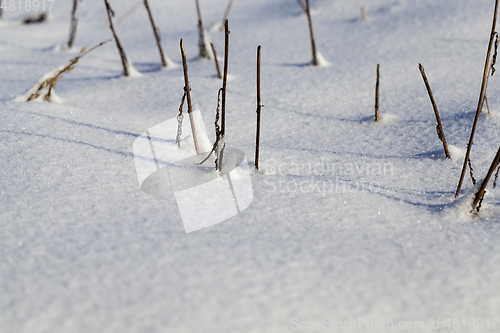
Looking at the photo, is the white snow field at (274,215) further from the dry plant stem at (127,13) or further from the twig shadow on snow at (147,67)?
the dry plant stem at (127,13)

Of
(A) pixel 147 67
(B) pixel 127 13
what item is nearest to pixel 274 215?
(A) pixel 147 67

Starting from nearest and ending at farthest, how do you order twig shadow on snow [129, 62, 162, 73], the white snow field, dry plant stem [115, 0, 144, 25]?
the white snow field < twig shadow on snow [129, 62, 162, 73] < dry plant stem [115, 0, 144, 25]

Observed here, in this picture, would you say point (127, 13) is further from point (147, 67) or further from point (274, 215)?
point (274, 215)

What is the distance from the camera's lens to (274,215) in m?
1.08

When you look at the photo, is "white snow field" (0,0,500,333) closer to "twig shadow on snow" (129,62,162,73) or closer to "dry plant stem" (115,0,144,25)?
"twig shadow on snow" (129,62,162,73)

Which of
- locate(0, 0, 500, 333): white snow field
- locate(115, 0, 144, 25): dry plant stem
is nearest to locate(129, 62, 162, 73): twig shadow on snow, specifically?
locate(0, 0, 500, 333): white snow field

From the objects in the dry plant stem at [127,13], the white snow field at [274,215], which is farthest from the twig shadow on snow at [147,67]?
the dry plant stem at [127,13]

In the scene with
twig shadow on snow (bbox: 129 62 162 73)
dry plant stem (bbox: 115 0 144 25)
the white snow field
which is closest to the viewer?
the white snow field

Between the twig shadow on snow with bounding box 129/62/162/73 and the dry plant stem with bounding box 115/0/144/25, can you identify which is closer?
the twig shadow on snow with bounding box 129/62/162/73

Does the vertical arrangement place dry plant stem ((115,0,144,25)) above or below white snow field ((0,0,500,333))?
above

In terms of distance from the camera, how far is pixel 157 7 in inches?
172

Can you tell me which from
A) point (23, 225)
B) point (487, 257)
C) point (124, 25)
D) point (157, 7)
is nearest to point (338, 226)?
point (487, 257)

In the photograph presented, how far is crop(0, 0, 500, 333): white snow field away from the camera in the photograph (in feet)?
2.57

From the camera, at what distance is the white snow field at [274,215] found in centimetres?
78
